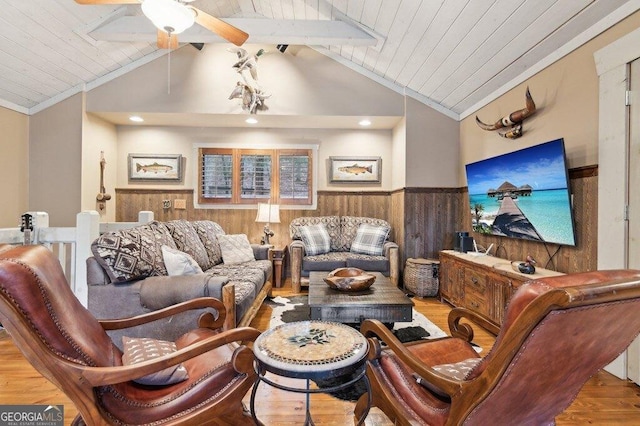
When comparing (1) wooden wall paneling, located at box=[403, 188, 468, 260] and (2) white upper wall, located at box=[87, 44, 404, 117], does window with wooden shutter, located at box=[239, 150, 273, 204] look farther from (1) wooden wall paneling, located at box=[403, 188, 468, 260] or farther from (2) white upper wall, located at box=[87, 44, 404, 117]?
(1) wooden wall paneling, located at box=[403, 188, 468, 260]

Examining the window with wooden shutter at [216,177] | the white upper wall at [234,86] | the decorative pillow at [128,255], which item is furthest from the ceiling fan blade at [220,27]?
the window with wooden shutter at [216,177]

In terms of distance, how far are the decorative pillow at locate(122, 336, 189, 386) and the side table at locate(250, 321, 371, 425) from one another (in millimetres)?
328

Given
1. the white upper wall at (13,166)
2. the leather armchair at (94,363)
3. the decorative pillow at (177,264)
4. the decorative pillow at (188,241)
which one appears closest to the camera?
the leather armchair at (94,363)

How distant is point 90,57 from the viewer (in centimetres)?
401

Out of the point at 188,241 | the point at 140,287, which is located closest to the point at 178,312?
the point at 140,287

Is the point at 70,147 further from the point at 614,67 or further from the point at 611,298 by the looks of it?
the point at 614,67

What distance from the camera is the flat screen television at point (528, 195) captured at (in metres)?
2.44

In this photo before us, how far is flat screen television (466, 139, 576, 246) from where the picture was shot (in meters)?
2.44

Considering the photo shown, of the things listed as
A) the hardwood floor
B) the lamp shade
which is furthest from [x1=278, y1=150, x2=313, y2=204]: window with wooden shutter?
the hardwood floor

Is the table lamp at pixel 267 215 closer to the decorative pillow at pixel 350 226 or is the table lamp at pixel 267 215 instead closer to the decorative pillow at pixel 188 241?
the decorative pillow at pixel 350 226

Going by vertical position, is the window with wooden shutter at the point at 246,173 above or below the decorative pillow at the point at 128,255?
above

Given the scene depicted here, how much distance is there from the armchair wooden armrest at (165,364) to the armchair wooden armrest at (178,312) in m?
0.55

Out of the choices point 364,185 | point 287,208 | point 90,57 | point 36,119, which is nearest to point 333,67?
point 364,185

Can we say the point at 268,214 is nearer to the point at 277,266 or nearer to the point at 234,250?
the point at 277,266
